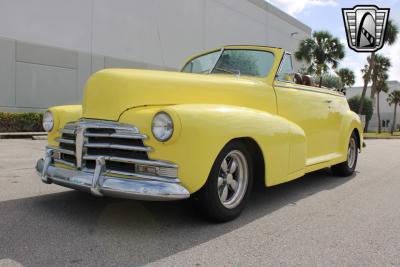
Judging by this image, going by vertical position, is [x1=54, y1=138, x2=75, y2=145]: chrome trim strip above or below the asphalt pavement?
above

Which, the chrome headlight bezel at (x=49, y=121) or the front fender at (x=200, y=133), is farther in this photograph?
the chrome headlight bezel at (x=49, y=121)

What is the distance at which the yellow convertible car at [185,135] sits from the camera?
3.49m

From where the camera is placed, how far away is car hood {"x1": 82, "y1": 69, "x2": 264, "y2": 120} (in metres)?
3.83

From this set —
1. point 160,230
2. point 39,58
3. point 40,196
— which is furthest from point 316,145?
point 39,58

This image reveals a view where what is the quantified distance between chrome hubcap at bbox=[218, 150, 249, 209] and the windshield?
1.43m

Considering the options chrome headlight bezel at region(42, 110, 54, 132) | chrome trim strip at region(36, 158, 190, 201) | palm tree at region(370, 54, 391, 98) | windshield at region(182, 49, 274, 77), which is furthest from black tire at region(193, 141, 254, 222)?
palm tree at region(370, 54, 391, 98)

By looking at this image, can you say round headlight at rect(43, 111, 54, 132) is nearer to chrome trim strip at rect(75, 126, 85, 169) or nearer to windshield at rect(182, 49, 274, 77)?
chrome trim strip at rect(75, 126, 85, 169)

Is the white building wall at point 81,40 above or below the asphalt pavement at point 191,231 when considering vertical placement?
above

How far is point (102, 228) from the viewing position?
3.68 m

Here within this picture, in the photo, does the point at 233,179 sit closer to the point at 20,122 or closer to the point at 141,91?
the point at 141,91

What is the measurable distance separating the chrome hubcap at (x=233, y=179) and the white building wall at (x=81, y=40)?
14392mm

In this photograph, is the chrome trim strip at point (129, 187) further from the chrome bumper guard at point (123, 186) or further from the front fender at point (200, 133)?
the front fender at point (200, 133)

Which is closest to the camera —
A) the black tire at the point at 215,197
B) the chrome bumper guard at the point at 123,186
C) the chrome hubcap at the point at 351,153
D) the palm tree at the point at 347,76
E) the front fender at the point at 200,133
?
the chrome bumper guard at the point at 123,186

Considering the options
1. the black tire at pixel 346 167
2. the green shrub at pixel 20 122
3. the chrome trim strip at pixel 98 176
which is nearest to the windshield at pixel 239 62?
the chrome trim strip at pixel 98 176
